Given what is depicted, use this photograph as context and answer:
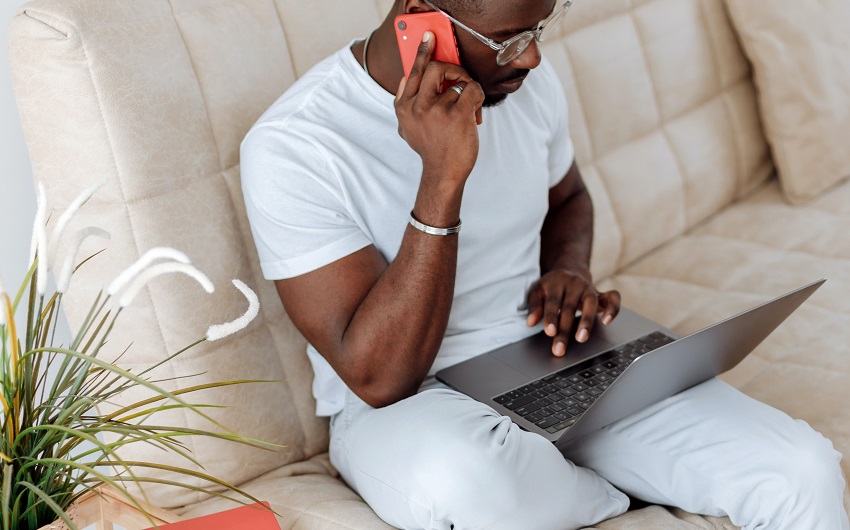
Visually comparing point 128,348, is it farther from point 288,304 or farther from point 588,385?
point 588,385

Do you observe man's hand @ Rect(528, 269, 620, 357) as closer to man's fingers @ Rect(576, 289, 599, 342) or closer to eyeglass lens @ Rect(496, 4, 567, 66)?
man's fingers @ Rect(576, 289, 599, 342)

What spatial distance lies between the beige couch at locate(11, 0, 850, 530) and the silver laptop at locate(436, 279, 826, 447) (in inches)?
6.7

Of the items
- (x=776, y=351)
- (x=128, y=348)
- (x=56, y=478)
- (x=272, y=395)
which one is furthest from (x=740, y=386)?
(x=56, y=478)

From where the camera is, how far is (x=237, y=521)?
1.19 m

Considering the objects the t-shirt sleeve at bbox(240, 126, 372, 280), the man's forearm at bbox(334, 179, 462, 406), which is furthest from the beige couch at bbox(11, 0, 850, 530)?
the man's forearm at bbox(334, 179, 462, 406)

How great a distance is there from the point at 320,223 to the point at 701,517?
0.68 meters

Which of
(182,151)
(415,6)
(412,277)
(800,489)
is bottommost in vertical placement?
(800,489)

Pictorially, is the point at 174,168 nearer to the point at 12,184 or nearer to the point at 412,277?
the point at 12,184

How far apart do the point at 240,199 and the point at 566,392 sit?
58cm

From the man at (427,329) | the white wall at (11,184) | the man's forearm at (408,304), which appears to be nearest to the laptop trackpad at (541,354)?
the man at (427,329)

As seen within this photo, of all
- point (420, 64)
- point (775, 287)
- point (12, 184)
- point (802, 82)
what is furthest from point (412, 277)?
point (802, 82)

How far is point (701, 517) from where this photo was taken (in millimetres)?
1400

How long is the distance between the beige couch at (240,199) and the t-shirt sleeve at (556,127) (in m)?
0.23

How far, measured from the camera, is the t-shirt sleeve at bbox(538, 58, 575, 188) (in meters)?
1.74
